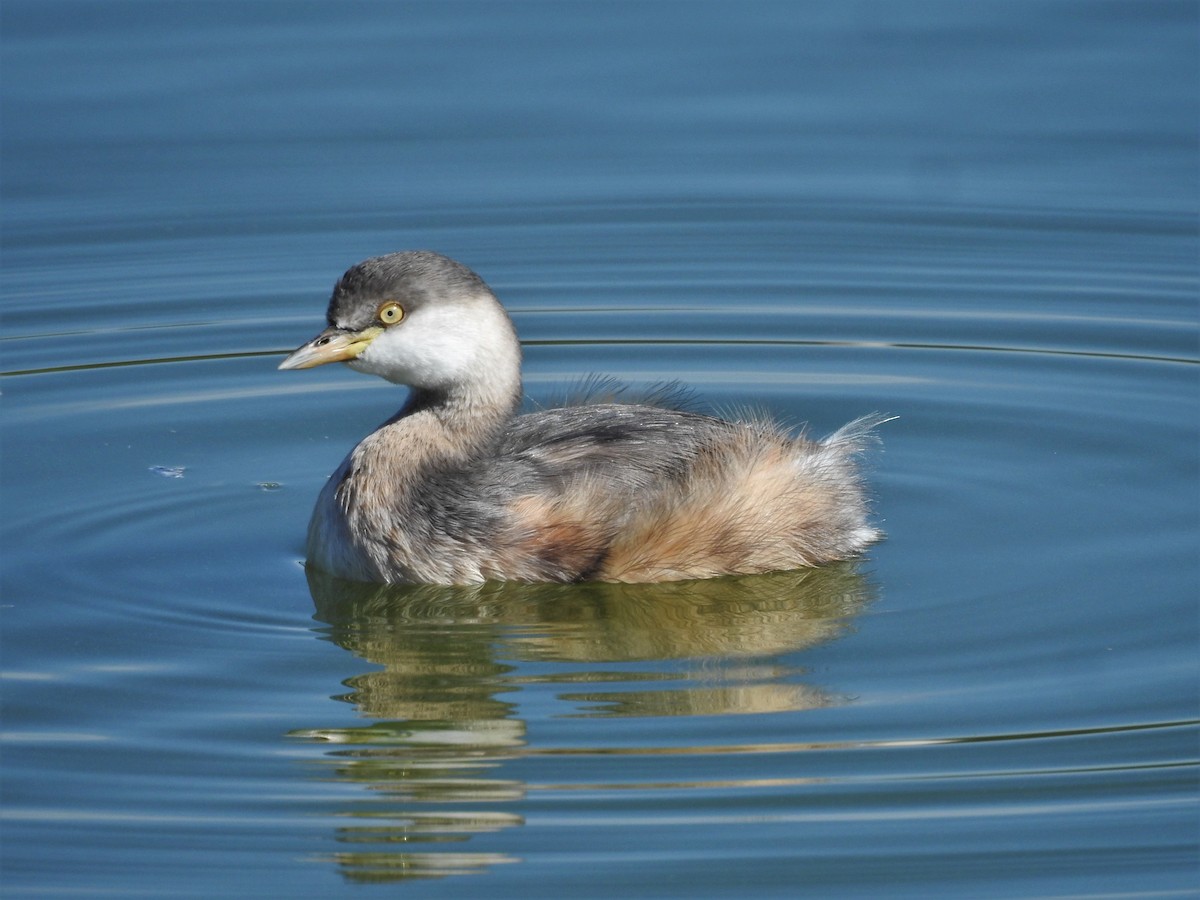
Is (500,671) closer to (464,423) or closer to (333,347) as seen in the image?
(464,423)

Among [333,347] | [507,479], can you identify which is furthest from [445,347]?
[507,479]

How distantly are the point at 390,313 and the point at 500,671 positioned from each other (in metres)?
1.43

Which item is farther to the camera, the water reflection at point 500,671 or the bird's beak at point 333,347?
the bird's beak at point 333,347

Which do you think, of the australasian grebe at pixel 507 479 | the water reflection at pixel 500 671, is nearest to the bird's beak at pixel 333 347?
the australasian grebe at pixel 507 479

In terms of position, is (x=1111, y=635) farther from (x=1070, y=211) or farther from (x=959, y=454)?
(x=1070, y=211)

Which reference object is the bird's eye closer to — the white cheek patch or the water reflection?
the white cheek patch

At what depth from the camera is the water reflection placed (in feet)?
20.4

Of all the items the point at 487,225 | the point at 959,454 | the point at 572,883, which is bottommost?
the point at 572,883

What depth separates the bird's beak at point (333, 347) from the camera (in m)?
7.92

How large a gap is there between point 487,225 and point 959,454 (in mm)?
3699

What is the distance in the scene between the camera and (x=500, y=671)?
722 cm

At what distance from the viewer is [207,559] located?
8.16 m

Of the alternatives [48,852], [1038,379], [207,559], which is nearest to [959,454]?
[1038,379]

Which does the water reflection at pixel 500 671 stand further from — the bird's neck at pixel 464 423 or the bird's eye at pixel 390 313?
the bird's eye at pixel 390 313
